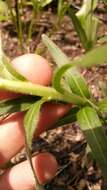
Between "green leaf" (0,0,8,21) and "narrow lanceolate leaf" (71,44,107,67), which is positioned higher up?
"green leaf" (0,0,8,21)

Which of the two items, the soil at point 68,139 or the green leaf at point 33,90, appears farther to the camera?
the soil at point 68,139

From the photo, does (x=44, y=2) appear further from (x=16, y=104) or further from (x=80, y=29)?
(x=16, y=104)

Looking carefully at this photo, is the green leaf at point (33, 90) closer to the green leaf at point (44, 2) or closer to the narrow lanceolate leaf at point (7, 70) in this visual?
the narrow lanceolate leaf at point (7, 70)

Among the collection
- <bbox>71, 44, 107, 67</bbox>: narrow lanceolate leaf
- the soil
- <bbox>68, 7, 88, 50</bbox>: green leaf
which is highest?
<bbox>71, 44, 107, 67</bbox>: narrow lanceolate leaf

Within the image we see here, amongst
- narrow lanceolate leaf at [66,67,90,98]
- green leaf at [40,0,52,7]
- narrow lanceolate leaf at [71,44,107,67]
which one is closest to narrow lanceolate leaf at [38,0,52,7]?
green leaf at [40,0,52,7]

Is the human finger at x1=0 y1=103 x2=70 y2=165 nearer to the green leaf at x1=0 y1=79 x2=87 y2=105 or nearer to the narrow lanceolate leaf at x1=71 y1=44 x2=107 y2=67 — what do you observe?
the green leaf at x1=0 y1=79 x2=87 y2=105

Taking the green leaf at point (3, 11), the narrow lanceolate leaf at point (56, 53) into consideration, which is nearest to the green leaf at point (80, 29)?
the green leaf at point (3, 11)

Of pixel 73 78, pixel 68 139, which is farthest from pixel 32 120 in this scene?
pixel 68 139
